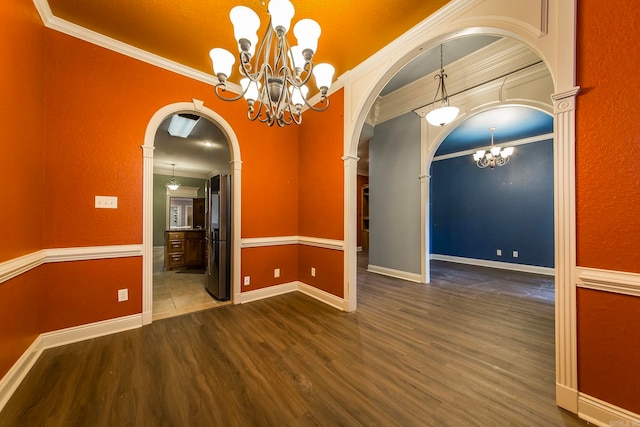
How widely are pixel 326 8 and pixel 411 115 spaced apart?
2.93 m

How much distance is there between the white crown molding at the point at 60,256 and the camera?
1.51m

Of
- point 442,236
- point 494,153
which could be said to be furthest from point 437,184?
point 494,153

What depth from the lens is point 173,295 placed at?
351 cm

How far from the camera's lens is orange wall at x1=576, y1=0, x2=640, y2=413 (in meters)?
1.24

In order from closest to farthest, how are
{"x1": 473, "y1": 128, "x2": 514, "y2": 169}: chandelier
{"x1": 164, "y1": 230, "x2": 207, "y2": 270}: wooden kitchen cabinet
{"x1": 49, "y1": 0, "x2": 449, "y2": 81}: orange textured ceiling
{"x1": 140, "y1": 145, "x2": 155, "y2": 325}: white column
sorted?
1. {"x1": 49, "y1": 0, "x2": 449, "y2": 81}: orange textured ceiling
2. {"x1": 140, "y1": 145, "x2": 155, "y2": 325}: white column
3. {"x1": 473, "y1": 128, "x2": 514, "y2": 169}: chandelier
4. {"x1": 164, "y1": 230, "x2": 207, "y2": 270}: wooden kitchen cabinet

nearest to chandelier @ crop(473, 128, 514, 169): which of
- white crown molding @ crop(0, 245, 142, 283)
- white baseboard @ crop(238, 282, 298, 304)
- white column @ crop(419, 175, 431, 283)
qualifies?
white column @ crop(419, 175, 431, 283)

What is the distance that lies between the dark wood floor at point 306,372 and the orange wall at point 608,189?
39 centimetres

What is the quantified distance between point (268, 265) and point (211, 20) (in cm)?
292

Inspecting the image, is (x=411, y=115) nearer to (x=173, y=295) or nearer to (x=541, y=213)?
(x=541, y=213)

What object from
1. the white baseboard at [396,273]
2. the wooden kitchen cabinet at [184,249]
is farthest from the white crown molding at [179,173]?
the white baseboard at [396,273]

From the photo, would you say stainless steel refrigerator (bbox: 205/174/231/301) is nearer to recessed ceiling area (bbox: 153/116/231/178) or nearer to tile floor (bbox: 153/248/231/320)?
tile floor (bbox: 153/248/231/320)

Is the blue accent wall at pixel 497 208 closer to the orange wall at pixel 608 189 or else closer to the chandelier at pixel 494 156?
the chandelier at pixel 494 156

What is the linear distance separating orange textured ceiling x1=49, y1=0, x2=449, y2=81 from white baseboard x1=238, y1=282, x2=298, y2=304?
3.05 meters

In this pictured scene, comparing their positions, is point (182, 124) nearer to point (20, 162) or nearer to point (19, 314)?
point (20, 162)
